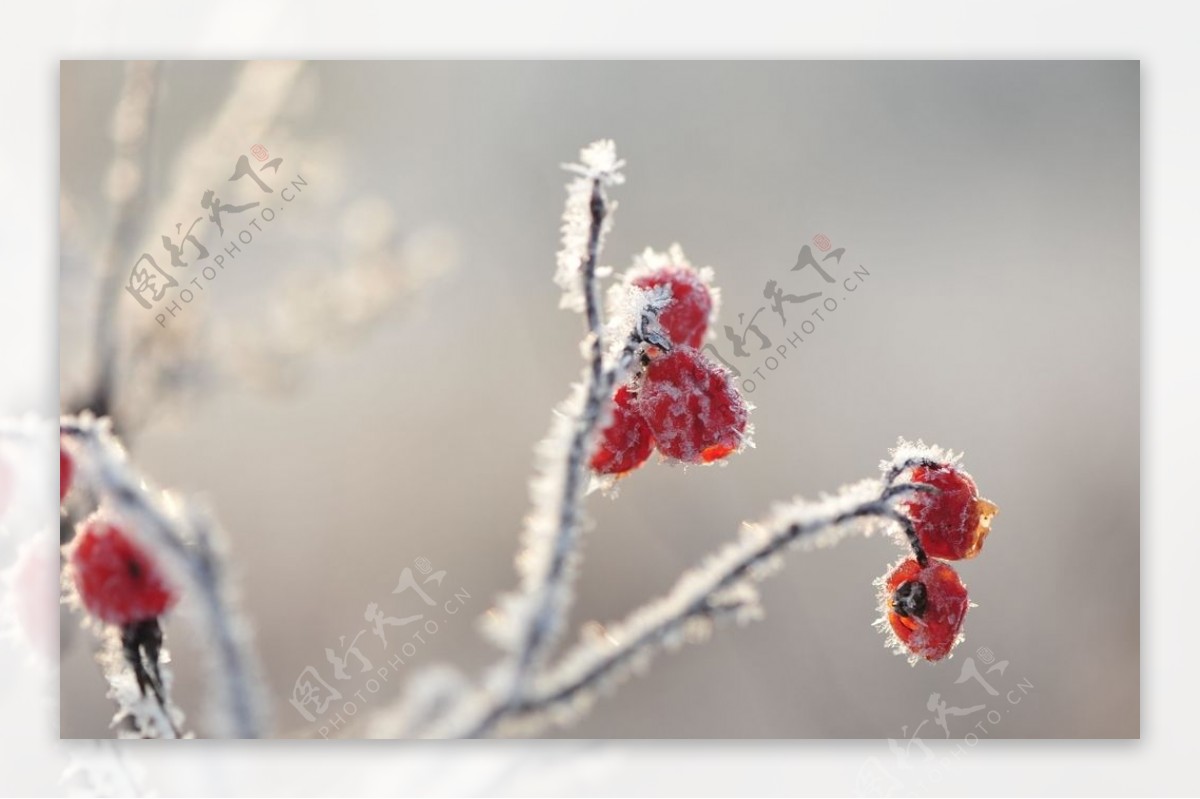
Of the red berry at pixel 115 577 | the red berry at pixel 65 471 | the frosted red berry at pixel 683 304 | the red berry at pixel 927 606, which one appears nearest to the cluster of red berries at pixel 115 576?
the red berry at pixel 115 577

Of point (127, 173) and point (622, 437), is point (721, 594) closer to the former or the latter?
point (622, 437)

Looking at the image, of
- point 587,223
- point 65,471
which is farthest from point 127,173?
point 587,223

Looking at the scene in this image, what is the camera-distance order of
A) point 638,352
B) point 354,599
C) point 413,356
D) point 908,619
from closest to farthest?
point 638,352 → point 908,619 → point 354,599 → point 413,356

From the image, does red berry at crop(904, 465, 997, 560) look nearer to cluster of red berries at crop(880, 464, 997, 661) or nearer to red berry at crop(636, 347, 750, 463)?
cluster of red berries at crop(880, 464, 997, 661)

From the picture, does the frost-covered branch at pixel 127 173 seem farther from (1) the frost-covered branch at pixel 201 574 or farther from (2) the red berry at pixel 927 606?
(2) the red berry at pixel 927 606

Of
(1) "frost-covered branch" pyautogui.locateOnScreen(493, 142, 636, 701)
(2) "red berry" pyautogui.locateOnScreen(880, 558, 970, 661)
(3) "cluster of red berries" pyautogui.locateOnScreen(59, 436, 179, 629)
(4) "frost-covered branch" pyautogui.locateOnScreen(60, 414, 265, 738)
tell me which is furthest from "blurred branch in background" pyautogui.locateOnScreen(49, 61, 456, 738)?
(2) "red berry" pyautogui.locateOnScreen(880, 558, 970, 661)

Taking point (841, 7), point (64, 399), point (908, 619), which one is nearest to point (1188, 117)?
point (841, 7)

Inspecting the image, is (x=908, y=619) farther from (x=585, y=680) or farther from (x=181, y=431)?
(x=181, y=431)
